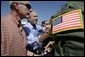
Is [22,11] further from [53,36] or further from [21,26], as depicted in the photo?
[53,36]

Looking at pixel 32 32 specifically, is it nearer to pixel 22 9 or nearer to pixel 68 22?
pixel 22 9

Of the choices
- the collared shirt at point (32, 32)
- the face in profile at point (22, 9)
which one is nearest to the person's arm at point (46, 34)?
the collared shirt at point (32, 32)

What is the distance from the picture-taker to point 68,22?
4.23ft

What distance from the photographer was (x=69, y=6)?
53.8 inches

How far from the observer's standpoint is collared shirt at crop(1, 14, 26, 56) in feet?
4.58

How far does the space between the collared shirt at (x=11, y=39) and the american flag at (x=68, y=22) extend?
21 cm

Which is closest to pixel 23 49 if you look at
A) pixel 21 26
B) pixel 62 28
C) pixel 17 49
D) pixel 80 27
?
pixel 17 49

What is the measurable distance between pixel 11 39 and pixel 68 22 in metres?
0.35

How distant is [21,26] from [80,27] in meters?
0.41

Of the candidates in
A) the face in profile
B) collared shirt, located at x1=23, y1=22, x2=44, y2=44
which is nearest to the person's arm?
collared shirt, located at x1=23, y1=22, x2=44, y2=44

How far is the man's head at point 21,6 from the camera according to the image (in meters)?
1.49

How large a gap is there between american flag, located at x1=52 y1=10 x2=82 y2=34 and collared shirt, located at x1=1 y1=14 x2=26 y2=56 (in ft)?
0.69

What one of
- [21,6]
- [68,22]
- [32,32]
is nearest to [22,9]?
[21,6]

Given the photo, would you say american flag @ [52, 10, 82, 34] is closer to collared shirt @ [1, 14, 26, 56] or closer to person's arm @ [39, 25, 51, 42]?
person's arm @ [39, 25, 51, 42]
